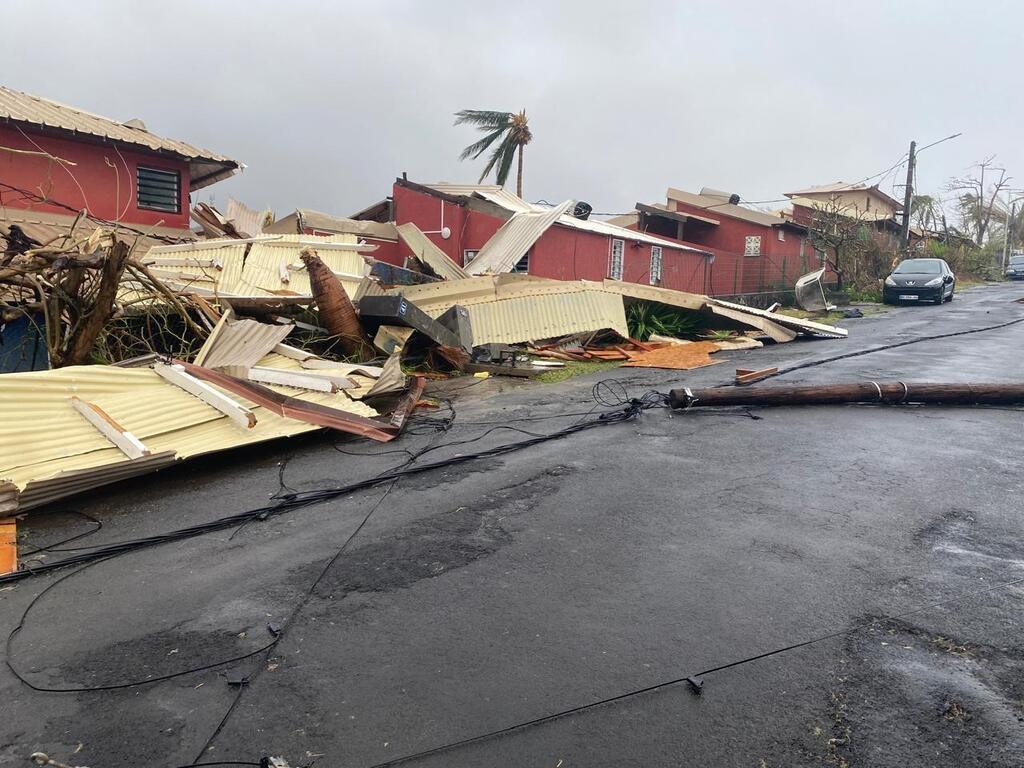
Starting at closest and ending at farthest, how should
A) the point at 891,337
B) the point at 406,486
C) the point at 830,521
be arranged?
the point at 830,521
the point at 406,486
the point at 891,337

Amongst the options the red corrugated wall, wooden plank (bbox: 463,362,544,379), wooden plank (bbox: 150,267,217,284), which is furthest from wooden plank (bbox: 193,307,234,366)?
the red corrugated wall

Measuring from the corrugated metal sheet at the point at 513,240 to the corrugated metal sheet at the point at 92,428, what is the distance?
36.2 ft

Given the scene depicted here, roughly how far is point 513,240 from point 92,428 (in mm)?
13937

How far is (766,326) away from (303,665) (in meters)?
14.3

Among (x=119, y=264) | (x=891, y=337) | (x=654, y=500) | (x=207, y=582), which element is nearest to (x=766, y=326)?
(x=891, y=337)

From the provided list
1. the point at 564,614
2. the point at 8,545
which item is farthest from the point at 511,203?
the point at 564,614

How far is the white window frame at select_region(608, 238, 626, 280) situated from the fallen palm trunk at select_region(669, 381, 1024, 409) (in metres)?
14.7

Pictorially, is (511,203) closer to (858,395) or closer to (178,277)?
(178,277)

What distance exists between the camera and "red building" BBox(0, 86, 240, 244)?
15.4 meters

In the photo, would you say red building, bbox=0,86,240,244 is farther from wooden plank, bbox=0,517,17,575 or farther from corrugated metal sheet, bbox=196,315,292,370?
wooden plank, bbox=0,517,17,575

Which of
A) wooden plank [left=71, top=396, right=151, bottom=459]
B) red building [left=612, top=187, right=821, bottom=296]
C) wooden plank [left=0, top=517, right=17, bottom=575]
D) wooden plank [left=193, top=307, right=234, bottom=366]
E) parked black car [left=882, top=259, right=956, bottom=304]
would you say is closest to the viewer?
wooden plank [left=0, top=517, right=17, bottom=575]

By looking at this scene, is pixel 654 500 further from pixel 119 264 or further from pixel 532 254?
pixel 532 254

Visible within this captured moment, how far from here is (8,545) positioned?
16.2 ft

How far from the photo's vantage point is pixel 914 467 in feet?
20.1
